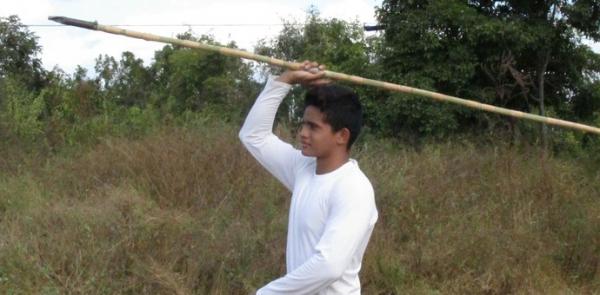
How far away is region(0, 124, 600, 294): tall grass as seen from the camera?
536 centimetres

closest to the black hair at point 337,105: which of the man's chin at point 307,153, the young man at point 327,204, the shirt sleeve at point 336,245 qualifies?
the young man at point 327,204

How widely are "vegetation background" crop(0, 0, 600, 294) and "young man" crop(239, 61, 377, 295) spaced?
316 centimetres

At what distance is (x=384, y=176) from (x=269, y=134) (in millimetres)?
4993

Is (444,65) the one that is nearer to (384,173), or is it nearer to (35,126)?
(384,173)

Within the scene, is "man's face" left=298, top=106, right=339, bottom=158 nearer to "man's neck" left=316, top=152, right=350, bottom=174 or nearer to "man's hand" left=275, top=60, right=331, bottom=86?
"man's neck" left=316, top=152, right=350, bottom=174

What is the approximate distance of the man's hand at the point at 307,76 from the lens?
8.26ft

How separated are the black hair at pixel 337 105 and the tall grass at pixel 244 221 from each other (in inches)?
130

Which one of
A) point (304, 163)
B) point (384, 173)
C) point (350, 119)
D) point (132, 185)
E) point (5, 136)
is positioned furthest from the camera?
point (5, 136)

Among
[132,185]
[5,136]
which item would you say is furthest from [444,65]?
[5,136]

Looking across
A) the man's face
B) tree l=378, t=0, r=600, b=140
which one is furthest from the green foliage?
the man's face

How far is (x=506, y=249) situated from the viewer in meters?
6.37

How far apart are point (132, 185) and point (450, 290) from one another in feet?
10.5

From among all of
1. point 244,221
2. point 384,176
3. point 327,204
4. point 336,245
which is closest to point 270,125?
point 327,204

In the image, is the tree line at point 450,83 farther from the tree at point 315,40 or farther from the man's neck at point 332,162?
the man's neck at point 332,162
